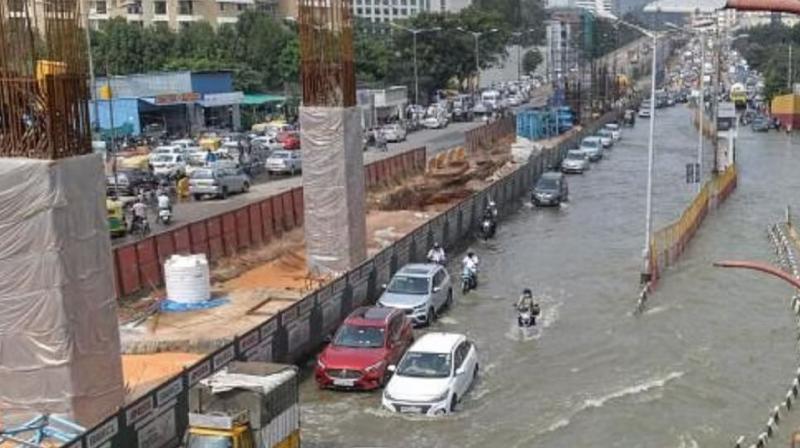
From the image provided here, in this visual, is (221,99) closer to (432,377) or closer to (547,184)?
(547,184)

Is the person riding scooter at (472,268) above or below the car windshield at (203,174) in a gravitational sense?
below

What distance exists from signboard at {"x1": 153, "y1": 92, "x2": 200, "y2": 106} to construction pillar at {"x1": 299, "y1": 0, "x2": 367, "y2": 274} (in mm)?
46134

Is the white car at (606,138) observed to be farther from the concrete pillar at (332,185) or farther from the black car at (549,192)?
the concrete pillar at (332,185)

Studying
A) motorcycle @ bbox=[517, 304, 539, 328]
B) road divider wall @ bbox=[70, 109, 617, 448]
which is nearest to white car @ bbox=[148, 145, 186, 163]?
road divider wall @ bbox=[70, 109, 617, 448]

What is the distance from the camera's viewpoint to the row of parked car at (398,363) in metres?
20.3

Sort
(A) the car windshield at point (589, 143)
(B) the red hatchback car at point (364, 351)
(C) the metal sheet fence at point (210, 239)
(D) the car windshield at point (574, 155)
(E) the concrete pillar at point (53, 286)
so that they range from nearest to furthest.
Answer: (E) the concrete pillar at point (53, 286)
(B) the red hatchback car at point (364, 351)
(C) the metal sheet fence at point (210, 239)
(D) the car windshield at point (574, 155)
(A) the car windshield at point (589, 143)

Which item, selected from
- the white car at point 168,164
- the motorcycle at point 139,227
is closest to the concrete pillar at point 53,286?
the motorcycle at point 139,227

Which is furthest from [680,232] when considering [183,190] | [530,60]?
[530,60]

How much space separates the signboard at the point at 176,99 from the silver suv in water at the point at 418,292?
48848 mm

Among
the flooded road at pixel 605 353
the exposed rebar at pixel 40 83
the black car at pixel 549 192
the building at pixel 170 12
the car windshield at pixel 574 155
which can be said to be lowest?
the flooded road at pixel 605 353

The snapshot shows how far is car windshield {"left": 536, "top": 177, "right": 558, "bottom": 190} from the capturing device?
164ft

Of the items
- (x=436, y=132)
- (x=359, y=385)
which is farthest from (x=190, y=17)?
(x=359, y=385)

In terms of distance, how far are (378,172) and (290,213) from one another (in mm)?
13186

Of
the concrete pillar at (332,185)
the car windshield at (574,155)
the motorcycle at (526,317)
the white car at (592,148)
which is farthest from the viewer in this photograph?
the white car at (592,148)
